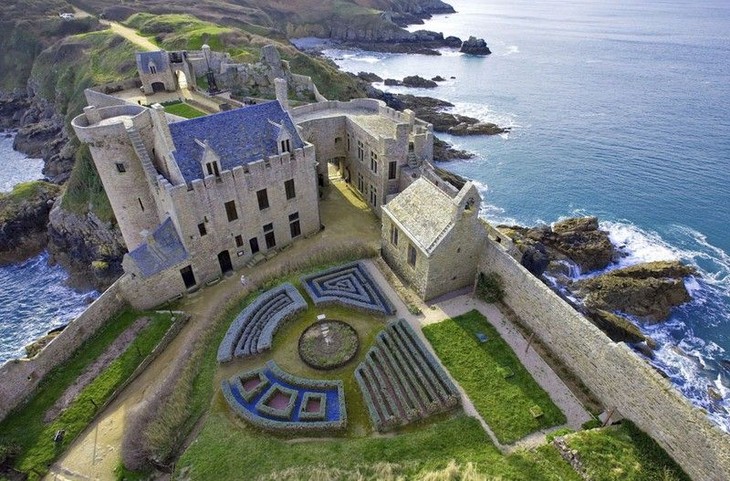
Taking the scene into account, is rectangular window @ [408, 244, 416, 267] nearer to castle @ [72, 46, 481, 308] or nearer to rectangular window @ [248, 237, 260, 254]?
castle @ [72, 46, 481, 308]

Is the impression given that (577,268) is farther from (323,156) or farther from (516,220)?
(323,156)

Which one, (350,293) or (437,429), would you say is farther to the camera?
(350,293)

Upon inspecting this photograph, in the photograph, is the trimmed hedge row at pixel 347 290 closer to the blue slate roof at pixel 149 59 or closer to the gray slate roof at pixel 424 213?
the gray slate roof at pixel 424 213

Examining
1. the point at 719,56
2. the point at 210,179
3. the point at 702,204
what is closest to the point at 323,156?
the point at 210,179

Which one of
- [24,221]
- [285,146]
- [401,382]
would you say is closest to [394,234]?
[285,146]

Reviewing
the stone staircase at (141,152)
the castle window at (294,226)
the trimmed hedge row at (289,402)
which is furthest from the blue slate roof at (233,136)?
the trimmed hedge row at (289,402)

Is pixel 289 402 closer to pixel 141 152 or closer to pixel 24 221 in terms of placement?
pixel 141 152
